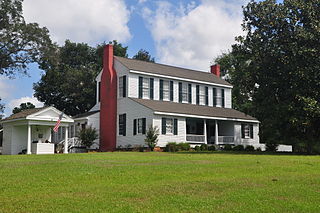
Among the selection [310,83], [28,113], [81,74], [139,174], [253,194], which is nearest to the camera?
[253,194]

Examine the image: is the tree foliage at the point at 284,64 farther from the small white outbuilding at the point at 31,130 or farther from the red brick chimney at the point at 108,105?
the small white outbuilding at the point at 31,130

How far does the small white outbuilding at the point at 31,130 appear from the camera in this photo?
30.1 metres

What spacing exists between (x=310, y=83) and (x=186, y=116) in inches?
415

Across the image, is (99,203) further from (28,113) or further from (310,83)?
(28,113)

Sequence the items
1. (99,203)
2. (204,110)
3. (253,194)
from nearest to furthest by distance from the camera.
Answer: (99,203)
(253,194)
(204,110)

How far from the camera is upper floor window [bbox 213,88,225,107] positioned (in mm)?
41031

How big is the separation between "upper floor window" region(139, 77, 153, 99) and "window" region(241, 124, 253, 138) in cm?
971

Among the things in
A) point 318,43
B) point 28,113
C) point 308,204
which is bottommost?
point 308,204

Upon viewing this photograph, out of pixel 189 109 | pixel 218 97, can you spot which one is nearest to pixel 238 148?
pixel 189 109

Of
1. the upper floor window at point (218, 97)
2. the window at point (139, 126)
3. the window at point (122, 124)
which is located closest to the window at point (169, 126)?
the window at point (139, 126)

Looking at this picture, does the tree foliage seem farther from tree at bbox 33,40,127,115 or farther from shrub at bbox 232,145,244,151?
tree at bbox 33,40,127,115

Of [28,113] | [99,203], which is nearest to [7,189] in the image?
[99,203]

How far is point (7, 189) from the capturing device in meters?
9.99

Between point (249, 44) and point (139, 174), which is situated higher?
Answer: point (249, 44)
